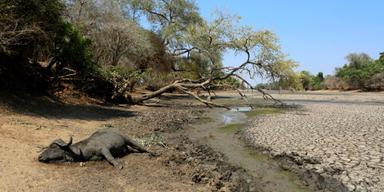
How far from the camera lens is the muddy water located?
8.78 metres

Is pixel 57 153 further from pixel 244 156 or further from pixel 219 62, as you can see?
pixel 219 62

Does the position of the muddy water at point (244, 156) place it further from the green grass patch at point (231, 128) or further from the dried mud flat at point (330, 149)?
the dried mud flat at point (330, 149)

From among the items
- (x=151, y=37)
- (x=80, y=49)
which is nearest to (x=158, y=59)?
(x=151, y=37)

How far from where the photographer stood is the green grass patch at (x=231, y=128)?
16844mm

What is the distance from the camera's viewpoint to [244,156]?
38.2ft

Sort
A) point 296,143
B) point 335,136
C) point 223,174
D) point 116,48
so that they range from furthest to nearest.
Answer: point 116,48 → point 335,136 → point 296,143 → point 223,174

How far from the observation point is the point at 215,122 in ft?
65.4

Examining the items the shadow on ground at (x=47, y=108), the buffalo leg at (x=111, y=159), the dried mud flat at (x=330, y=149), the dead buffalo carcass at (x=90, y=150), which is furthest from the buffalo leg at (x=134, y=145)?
the shadow on ground at (x=47, y=108)

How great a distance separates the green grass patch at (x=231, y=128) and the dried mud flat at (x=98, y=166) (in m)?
2.46

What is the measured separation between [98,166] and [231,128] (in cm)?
942

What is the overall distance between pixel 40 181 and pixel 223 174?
355 centimetres

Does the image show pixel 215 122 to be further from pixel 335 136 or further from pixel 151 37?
pixel 151 37

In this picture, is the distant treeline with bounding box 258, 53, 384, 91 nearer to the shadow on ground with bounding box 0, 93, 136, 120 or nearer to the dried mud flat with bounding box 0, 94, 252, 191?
the shadow on ground with bounding box 0, 93, 136, 120

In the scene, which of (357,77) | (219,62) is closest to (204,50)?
(219,62)
